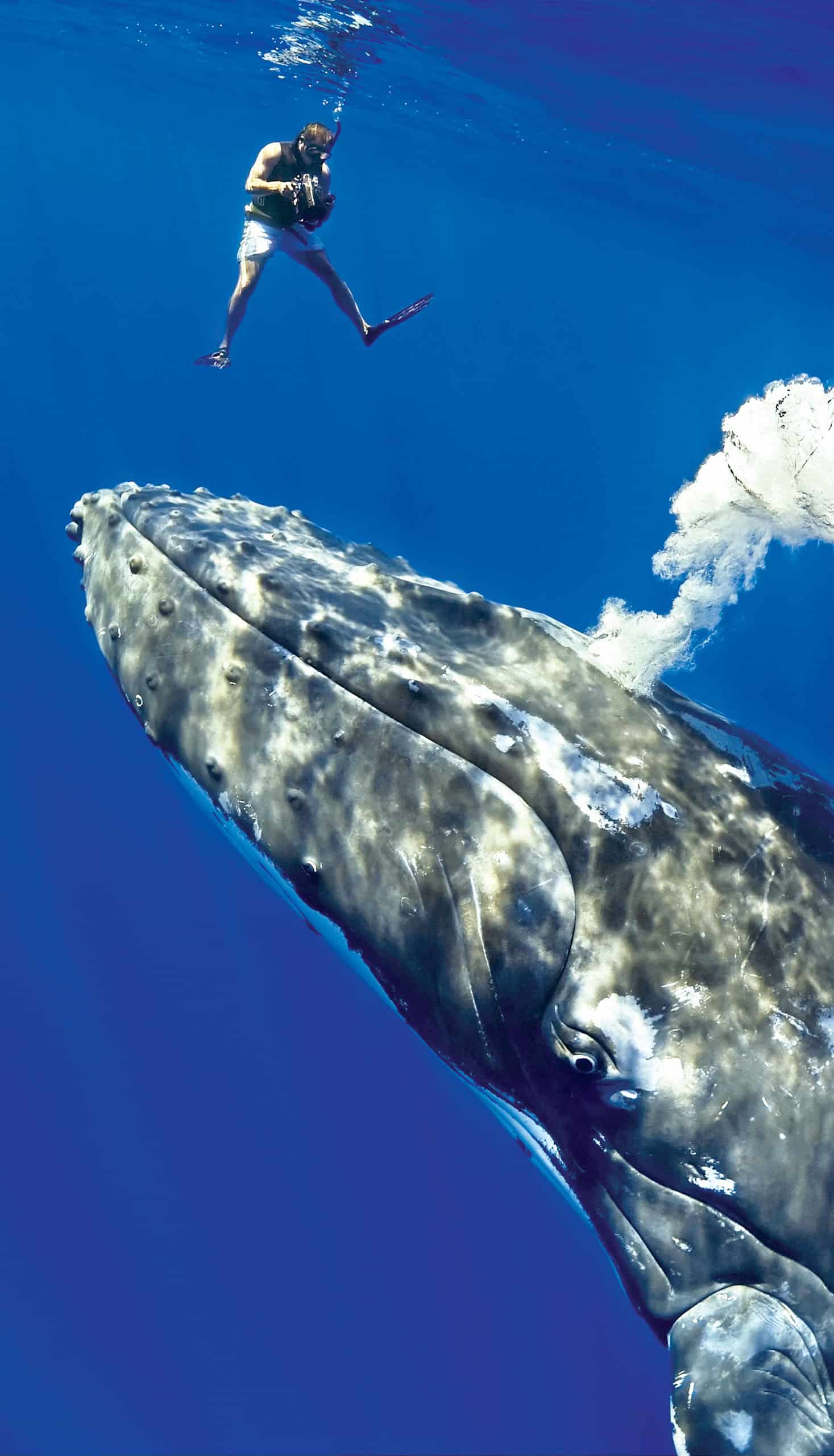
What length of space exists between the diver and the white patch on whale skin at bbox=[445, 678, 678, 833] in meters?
11.8

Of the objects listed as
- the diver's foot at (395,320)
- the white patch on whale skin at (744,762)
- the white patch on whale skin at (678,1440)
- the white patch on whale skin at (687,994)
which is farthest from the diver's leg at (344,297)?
the white patch on whale skin at (678,1440)

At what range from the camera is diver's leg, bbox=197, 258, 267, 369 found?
15.2 m

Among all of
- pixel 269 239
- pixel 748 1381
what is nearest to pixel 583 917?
pixel 748 1381

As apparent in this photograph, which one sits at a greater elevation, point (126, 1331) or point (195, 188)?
point (195, 188)

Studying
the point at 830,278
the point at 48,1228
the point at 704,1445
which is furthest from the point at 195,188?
the point at 704,1445

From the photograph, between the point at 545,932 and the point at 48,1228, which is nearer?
the point at 545,932

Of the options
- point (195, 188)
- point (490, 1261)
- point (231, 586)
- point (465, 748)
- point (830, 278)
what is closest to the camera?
point (465, 748)

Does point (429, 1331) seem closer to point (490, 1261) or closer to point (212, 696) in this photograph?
point (490, 1261)

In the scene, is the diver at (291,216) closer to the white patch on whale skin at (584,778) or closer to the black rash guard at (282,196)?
the black rash guard at (282,196)

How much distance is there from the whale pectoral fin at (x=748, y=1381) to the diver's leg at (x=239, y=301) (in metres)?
15.2

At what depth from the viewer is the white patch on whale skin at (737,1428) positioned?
4.04 m

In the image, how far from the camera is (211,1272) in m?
13.8

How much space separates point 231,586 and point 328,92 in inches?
1795

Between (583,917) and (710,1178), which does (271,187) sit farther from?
(710,1178)
